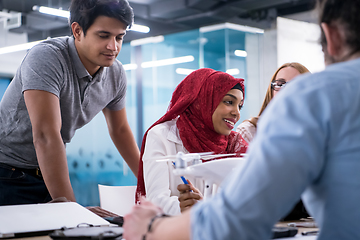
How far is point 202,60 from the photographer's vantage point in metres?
5.31

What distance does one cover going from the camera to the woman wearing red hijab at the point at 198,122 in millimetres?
1736

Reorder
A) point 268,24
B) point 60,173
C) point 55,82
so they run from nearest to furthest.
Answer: point 60,173, point 55,82, point 268,24

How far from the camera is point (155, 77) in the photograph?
18.3 feet

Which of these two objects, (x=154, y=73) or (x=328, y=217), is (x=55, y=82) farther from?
(x=154, y=73)

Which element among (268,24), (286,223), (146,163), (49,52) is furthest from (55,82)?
(268,24)

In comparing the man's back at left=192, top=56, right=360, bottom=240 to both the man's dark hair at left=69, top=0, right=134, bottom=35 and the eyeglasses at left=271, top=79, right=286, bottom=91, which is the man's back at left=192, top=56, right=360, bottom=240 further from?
the eyeglasses at left=271, top=79, right=286, bottom=91

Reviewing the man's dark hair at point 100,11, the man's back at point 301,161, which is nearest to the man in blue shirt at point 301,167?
the man's back at point 301,161

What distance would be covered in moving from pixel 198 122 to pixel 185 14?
3815 millimetres

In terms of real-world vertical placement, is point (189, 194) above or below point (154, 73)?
below

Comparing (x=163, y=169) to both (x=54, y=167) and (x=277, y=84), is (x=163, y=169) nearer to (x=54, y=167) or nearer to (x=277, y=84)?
(x=54, y=167)

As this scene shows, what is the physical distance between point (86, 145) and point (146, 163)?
11.6 feet

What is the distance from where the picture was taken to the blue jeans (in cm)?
175

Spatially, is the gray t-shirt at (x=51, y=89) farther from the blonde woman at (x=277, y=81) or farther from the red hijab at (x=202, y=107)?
the blonde woman at (x=277, y=81)

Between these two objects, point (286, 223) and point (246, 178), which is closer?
point (246, 178)
